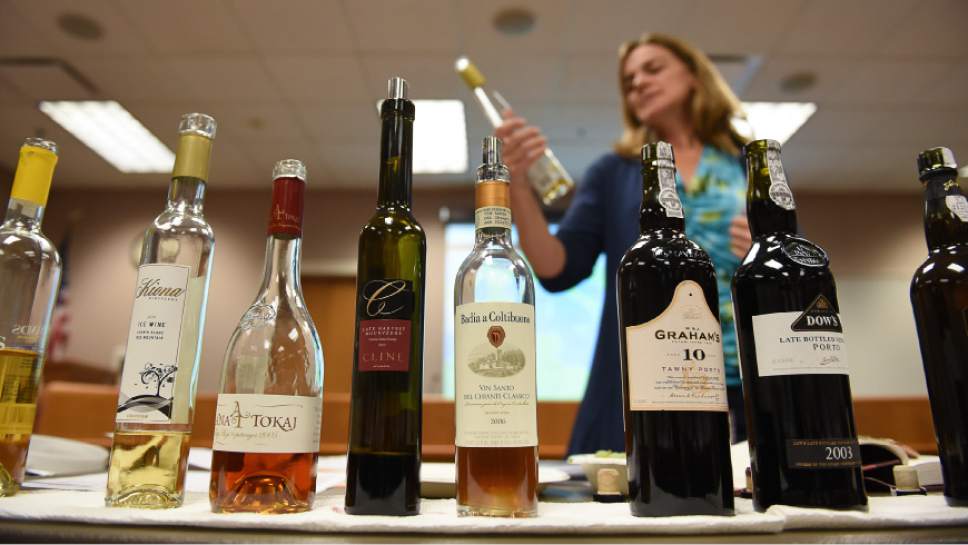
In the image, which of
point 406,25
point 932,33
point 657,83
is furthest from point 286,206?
point 932,33

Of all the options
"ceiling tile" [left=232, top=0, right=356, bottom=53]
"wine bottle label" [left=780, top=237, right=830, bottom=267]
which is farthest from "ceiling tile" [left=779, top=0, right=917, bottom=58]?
"wine bottle label" [left=780, top=237, right=830, bottom=267]

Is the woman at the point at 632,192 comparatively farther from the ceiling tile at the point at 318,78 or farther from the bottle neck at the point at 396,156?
the ceiling tile at the point at 318,78

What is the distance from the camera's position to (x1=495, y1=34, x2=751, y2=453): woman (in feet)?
3.58

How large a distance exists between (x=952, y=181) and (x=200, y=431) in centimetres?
179

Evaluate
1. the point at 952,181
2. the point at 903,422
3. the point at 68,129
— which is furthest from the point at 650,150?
the point at 68,129

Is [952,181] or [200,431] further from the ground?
[952,181]

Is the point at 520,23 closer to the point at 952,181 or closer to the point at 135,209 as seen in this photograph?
the point at 952,181

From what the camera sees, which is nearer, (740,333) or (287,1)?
(740,333)

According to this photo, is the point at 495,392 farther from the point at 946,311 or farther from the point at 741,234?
the point at 741,234

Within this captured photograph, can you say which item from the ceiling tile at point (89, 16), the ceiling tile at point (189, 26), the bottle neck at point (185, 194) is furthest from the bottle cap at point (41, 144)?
the ceiling tile at point (89, 16)

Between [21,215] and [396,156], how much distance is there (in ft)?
1.22

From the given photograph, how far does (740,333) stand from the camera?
465 millimetres

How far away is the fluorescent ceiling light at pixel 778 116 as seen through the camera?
3707 mm

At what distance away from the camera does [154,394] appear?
0.46m
